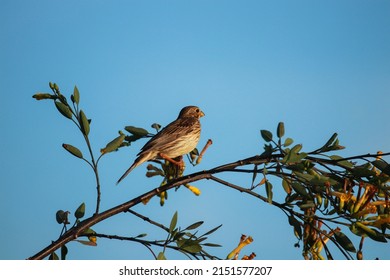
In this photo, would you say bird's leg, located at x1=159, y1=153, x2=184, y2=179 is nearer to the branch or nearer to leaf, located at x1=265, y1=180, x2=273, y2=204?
the branch

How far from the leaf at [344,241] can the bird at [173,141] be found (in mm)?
2050

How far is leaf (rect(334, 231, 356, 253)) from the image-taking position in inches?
124

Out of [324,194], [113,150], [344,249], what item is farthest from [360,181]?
[113,150]

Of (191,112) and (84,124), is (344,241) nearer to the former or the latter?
(84,124)

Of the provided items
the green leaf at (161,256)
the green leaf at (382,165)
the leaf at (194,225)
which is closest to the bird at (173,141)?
the leaf at (194,225)

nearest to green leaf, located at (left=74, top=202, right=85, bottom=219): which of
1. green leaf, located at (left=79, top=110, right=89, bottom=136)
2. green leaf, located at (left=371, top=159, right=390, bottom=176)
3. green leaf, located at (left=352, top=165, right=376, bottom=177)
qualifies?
green leaf, located at (left=79, top=110, right=89, bottom=136)

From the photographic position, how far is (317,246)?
3.31 meters

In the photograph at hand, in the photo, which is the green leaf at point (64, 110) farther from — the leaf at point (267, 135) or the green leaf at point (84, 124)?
the leaf at point (267, 135)

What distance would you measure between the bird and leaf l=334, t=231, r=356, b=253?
2.05 m

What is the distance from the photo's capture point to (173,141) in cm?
651

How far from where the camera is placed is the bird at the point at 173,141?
5812mm
